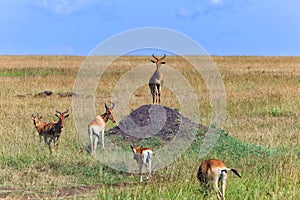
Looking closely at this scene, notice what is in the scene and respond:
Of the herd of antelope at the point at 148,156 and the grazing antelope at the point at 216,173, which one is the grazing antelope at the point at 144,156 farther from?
the grazing antelope at the point at 216,173

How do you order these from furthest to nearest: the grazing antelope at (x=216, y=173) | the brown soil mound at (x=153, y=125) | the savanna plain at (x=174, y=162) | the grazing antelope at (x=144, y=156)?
the brown soil mound at (x=153, y=125) → the grazing antelope at (x=144, y=156) → the savanna plain at (x=174, y=162) → the grazing antelope at (x=216, y=173)

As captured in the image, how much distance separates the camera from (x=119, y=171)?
1069cm

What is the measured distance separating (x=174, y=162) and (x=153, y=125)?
2293 mm

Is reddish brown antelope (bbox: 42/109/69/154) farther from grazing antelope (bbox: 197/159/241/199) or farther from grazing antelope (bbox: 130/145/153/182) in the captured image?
grazing antelope (bbox: 197/159/241/199)

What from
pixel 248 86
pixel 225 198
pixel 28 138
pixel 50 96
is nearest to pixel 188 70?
pixel 248 86

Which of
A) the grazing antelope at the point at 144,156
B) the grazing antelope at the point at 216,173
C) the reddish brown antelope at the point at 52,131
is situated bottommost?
the grazing antelope at the point at 216,173

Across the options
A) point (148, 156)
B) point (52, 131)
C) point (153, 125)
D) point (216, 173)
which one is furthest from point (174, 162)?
point (216, 173)

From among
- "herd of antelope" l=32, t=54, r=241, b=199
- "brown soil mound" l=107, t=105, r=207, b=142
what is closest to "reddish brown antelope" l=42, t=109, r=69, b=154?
"herd of antelope" l=32, t=54, r=241, b=199

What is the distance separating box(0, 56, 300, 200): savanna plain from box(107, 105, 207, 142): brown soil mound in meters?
0.32

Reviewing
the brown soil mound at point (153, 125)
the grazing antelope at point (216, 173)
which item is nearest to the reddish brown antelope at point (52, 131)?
the brown soil mound at point (153, 125)

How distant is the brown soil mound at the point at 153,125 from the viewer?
13031 millimetres

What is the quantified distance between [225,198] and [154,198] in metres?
0.91

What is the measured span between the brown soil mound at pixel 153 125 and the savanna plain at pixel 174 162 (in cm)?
32

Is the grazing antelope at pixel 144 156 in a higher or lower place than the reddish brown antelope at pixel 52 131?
lower
